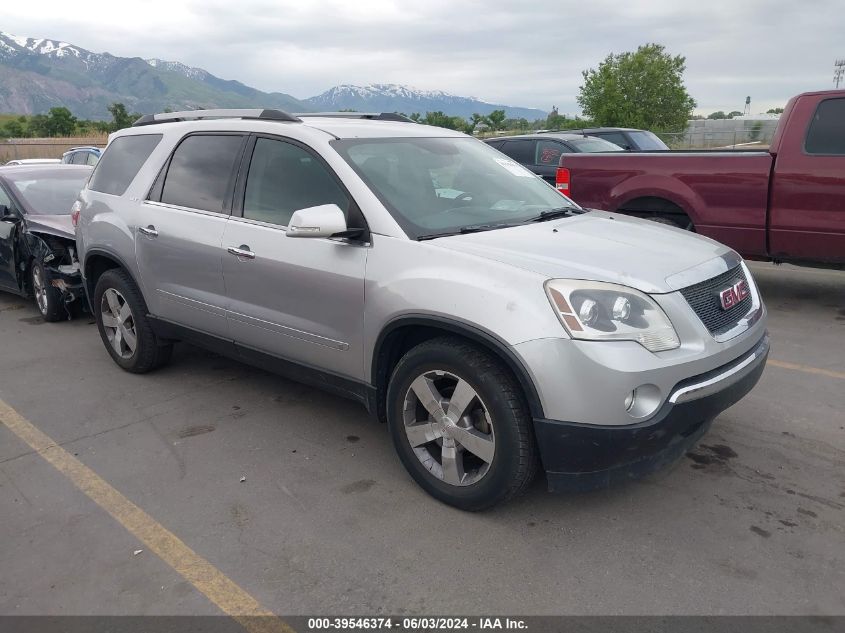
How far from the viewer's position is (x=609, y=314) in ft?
9.34

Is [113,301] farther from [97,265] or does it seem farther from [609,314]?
[609,314]

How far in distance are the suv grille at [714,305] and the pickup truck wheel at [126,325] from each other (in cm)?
366

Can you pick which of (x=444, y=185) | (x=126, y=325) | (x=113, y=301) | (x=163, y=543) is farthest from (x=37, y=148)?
(x=163, y=543)

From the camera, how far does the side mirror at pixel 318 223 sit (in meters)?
3.28

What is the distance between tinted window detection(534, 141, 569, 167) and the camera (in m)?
10.6

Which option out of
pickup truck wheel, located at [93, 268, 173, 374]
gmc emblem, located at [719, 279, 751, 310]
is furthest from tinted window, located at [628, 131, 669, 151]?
pickup truck wheel, located at [93, 268, 173, 374]

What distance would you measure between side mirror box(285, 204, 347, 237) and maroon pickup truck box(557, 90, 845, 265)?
462cm

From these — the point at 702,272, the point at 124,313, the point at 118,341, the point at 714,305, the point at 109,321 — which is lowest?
the point at 118,341

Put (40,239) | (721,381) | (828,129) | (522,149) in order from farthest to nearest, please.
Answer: (522,149) < (40,239) < (828,129) < (721,381)

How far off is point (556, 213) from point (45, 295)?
5.28m

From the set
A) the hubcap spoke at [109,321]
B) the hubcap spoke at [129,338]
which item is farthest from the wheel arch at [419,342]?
the hubcap spoke at [109,321]

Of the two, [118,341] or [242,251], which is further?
[118,341]

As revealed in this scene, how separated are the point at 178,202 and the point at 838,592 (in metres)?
4.11

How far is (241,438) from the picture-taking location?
4.14 meters
